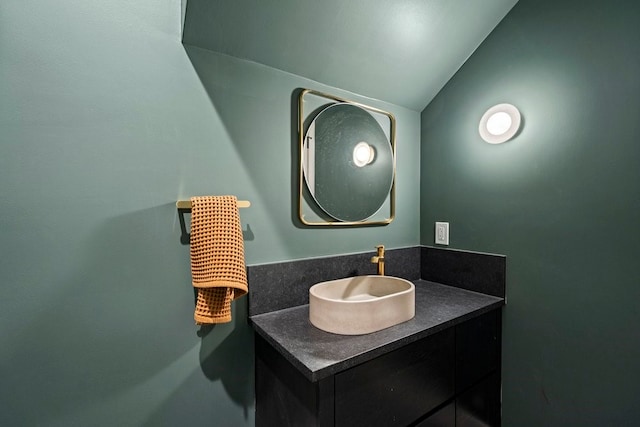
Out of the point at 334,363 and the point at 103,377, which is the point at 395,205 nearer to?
the point at 334,363

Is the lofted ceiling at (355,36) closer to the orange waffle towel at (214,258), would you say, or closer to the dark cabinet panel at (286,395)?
the orange waffle towel at (214,258)

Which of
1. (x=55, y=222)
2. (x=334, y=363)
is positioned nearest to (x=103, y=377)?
(x=55, y=222)

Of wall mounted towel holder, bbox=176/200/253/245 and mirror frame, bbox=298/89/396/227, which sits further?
mirror frame, bbox=298/89/396/227

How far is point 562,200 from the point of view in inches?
41.6

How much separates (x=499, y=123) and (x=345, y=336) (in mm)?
1065

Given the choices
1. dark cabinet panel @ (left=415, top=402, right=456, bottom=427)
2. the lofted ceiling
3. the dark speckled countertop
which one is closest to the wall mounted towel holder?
the dark speckled countertop

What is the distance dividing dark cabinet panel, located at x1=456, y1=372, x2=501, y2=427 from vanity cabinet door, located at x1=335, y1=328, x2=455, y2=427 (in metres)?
0.12

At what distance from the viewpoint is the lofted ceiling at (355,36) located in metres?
0.92

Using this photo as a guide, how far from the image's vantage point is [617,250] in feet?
3.10

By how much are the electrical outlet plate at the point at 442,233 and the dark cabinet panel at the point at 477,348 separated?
14.7 inches

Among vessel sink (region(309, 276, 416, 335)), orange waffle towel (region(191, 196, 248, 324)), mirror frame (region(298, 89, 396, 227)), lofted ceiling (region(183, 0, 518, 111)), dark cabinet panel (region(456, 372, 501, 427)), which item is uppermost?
lofted ceiling (region(183, 0, 518, 111))

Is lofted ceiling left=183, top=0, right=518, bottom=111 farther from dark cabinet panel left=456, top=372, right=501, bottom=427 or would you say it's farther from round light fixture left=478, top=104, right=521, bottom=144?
dark cabinet panel left=456, top=372, right=501, bottom=427

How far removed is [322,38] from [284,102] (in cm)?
26

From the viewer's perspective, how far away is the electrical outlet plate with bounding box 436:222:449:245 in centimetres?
142
